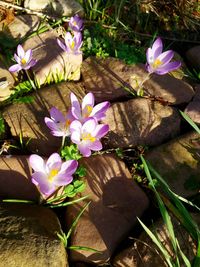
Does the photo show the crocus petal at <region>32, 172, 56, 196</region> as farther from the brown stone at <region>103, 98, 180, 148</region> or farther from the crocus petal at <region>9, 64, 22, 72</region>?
the crocus petal at <region>9, 64, 22, 72</region>

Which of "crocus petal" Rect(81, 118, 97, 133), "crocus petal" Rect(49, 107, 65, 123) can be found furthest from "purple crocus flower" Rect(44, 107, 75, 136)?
"crocus petal" Rect(81, 118, 97, 133)

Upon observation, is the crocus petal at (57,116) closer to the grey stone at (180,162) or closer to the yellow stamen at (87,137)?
the yellow stamen at (87,137)

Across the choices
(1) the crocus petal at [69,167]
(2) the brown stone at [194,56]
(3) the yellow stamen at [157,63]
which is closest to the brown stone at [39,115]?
(1) the crocus petal at [69,167]

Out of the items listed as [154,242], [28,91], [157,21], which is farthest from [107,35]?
[154,242]

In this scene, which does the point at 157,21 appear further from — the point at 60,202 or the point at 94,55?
the point at 60,202

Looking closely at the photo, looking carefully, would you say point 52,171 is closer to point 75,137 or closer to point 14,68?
point 75,137
